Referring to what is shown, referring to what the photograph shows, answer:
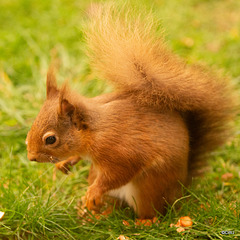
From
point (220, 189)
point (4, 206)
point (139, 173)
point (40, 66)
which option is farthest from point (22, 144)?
point (220, 189)

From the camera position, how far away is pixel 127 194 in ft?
6.91

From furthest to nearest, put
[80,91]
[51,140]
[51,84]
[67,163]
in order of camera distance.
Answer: [80,91] → [67,163] → [51,84] → [51,140]

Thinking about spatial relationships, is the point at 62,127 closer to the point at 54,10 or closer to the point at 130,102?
the point at 130,102

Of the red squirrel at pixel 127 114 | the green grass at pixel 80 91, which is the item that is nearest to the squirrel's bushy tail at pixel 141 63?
the red squirrel at pixel 127 114

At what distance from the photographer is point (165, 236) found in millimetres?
1944

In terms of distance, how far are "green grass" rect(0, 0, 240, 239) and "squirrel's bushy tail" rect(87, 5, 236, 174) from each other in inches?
4.9

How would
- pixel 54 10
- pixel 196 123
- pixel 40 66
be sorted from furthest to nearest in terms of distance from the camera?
pixel 54 10 → pixel 40 66 → pixel 196 123

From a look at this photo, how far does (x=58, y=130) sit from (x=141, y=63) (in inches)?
20.2

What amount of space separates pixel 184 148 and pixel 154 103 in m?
0.28

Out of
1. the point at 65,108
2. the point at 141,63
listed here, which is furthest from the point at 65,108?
the point at 141,63

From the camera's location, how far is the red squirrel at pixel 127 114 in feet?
6.08

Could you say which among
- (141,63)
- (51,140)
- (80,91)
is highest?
(141,63)

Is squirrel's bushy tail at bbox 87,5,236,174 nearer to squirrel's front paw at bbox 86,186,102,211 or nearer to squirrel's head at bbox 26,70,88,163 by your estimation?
squirrel's head at bbox 26,70,88,163

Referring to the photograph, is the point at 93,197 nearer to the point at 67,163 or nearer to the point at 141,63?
the point at 67,163
